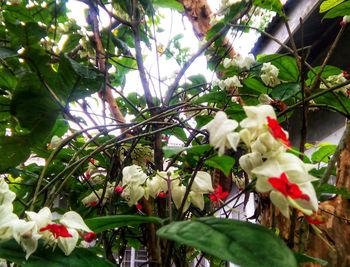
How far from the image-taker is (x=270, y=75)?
1203 mm

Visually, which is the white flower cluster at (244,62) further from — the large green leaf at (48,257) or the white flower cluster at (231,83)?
the large green leaf at (48,257)

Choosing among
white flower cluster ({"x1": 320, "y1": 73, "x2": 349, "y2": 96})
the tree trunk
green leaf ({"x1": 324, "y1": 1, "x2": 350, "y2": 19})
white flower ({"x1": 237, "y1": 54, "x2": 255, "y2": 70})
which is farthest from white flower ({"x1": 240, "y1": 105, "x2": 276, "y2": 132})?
white flower ({"x1": 237, "y1": 54, "x2": 255, "y2": 70})

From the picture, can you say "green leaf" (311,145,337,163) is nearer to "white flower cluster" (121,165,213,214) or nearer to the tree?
the tree

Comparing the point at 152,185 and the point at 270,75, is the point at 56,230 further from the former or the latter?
the point at 270,75

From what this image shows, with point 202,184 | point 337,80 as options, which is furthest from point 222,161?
point 337,80

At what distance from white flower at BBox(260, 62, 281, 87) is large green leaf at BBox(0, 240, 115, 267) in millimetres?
849

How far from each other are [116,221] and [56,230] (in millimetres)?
77

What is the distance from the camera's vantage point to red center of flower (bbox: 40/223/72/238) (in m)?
0.50

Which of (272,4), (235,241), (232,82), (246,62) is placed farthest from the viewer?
(246,62)

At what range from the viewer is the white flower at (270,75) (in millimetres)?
1193

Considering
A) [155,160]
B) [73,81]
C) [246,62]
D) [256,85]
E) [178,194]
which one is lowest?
→ [178,194]

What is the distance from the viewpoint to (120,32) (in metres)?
1.68

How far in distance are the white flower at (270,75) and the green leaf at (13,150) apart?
73 cm

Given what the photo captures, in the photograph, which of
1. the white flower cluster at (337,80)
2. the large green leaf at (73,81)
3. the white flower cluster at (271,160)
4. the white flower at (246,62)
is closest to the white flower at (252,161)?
the white flower cluster at (271,160)
